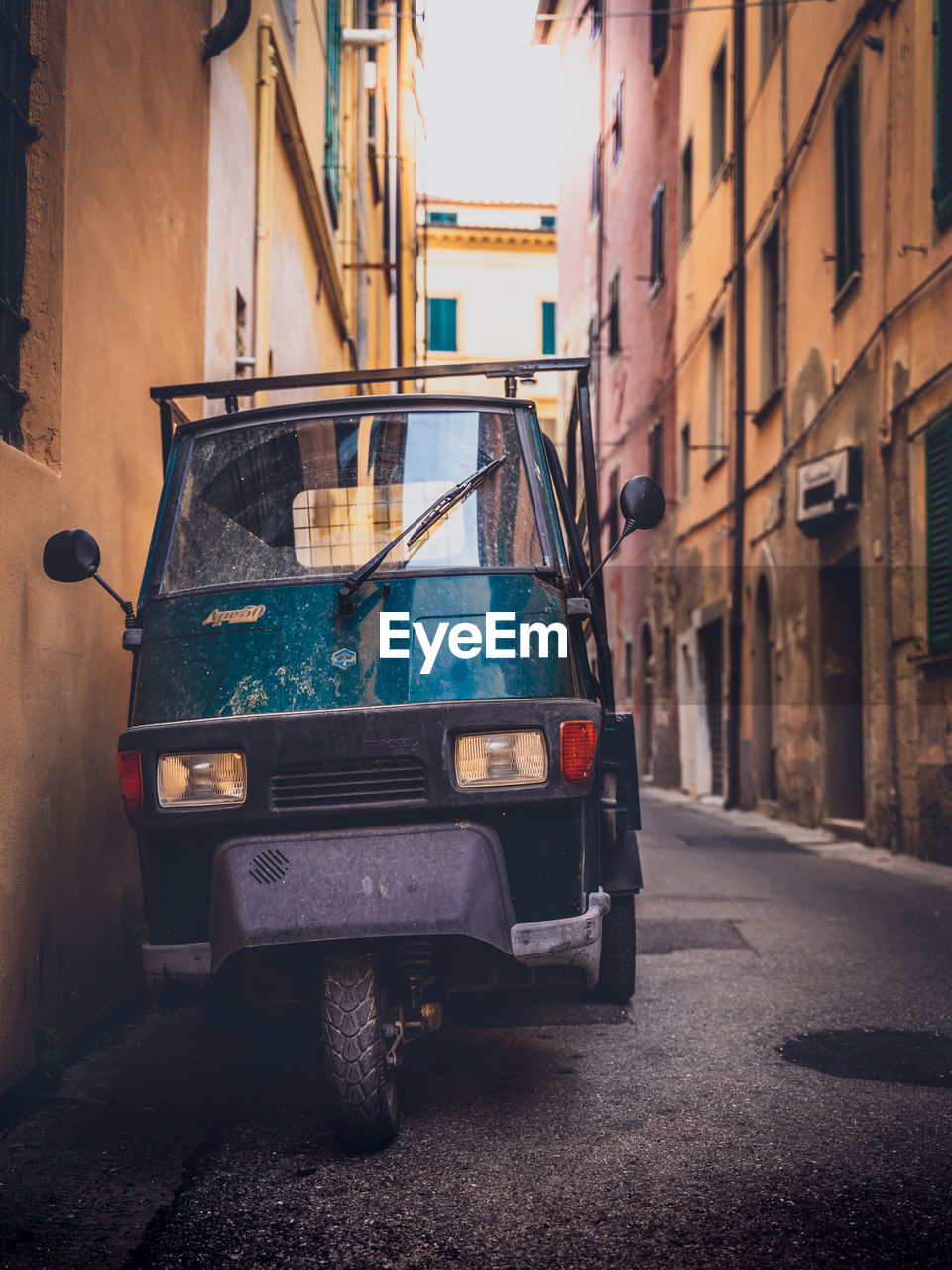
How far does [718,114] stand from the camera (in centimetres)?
1833

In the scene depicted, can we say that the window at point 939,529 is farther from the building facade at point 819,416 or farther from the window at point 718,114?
the window at point 718,114

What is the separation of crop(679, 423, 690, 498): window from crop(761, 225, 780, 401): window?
4570 millimetres

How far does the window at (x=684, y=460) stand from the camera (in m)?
20.5

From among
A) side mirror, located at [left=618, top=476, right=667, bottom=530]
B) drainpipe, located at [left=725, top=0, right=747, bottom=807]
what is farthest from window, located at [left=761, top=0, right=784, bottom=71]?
side mirror, located at [left=618, top=476, right=667, bottom=530]

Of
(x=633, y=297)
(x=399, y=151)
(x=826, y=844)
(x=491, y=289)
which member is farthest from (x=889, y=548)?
(x=491, y=289)

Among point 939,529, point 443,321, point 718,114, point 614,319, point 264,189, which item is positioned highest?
point 443,321

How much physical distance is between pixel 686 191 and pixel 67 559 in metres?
18.3

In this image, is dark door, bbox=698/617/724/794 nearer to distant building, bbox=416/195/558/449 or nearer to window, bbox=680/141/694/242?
window, bbox=680/141/694/242

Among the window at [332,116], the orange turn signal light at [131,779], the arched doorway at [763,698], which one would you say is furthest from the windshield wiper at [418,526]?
the arched doorway at [763,698]

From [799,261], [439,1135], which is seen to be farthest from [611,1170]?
[799,261]

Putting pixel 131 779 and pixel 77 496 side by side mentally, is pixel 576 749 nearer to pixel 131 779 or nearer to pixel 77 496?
pixel 131 779

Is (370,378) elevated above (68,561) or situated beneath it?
elevated above

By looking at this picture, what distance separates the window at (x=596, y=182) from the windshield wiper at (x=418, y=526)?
26.6 meters

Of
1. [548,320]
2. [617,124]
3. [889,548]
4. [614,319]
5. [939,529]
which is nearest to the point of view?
[939,529]
